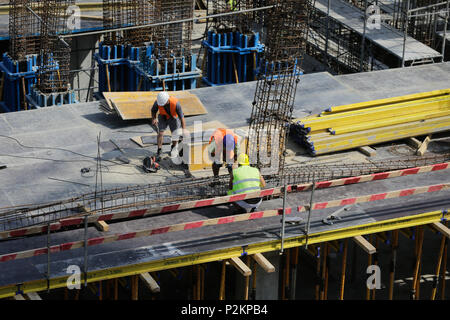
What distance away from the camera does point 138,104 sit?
29062 mm

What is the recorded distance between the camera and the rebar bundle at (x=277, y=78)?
83.9 ft

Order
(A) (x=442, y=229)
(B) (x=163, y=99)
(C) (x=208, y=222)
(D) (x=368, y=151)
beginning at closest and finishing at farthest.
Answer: (C) (x=208, y=222) → (A) (x=442, y=229) → (B) (x=163, y=99) → (D) (x=368, y=151)

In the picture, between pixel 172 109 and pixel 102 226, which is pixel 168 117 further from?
pixel 102 226

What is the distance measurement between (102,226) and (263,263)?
153 inches

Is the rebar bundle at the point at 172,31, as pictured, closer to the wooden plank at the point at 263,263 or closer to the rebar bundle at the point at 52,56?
the rebar bundle at the point at 52,56

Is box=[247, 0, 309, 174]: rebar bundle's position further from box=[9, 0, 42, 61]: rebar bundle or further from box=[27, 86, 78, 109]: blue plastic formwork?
box=[9, 0, 42, 61]: rebar bundle

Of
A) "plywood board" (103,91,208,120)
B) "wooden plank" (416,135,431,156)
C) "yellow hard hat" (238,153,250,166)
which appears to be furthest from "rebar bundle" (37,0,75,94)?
"wooden plank" (416,135,431,156)

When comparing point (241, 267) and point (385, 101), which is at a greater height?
point (385, 101)

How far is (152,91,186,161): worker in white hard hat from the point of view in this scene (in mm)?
25984

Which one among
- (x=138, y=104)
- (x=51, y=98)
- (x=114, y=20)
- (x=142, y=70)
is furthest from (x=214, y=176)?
(x=114, y=20)

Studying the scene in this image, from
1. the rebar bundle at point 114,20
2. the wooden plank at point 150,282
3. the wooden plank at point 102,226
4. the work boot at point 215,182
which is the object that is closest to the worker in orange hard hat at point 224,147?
the work boot at point 215,182

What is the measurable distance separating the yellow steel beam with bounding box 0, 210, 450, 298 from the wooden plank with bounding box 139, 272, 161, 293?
0.34ft
